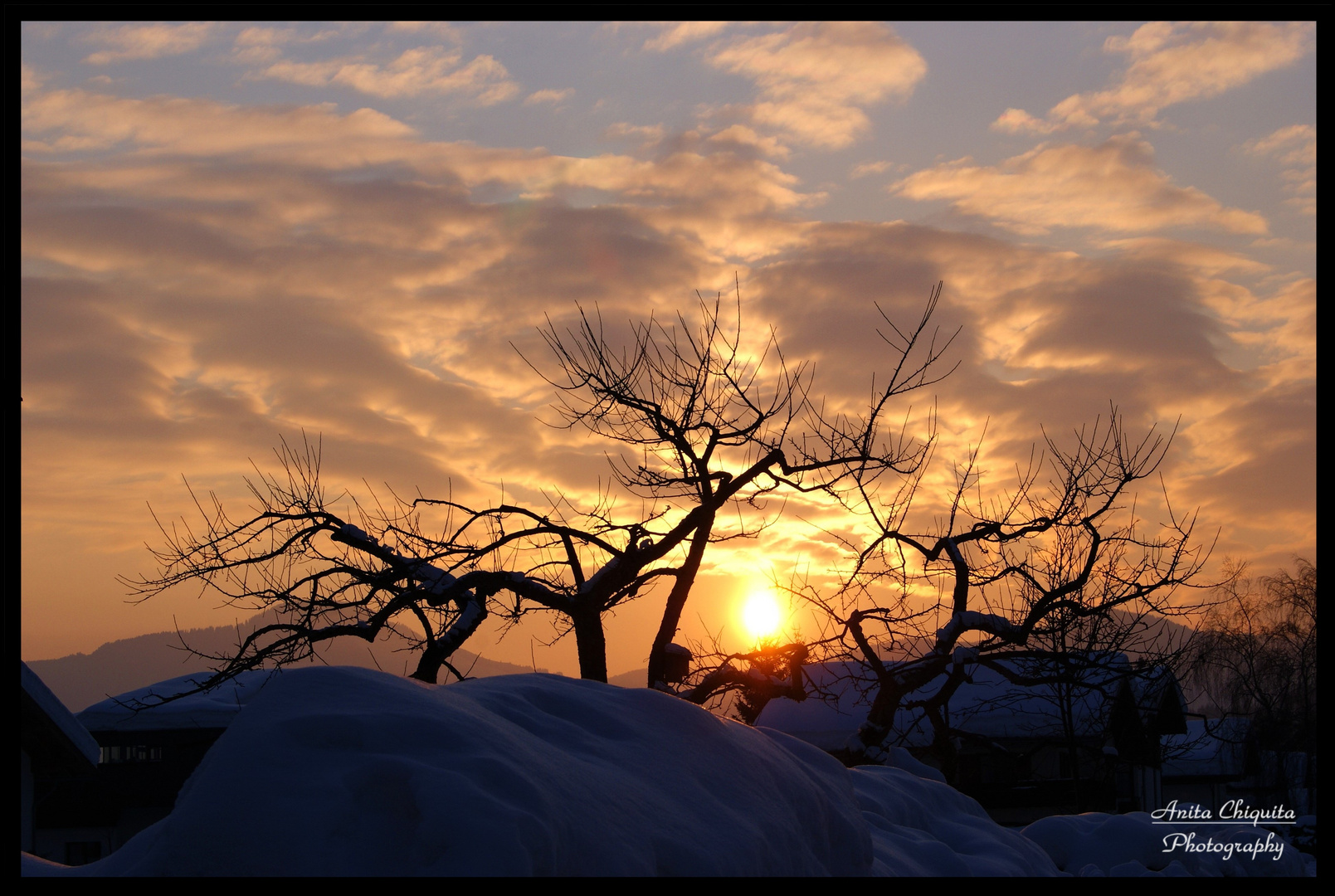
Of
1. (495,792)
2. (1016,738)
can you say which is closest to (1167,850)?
(495,792)

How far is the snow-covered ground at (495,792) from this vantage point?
309 centimetres

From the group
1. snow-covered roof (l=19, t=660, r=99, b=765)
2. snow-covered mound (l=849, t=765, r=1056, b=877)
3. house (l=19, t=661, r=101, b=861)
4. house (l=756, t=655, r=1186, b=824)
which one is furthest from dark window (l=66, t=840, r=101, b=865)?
snow-covered mound (l=849, t=765, r=1056, b=877)

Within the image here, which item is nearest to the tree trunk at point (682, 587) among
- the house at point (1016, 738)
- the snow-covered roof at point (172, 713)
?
the house at point (1016, 738)

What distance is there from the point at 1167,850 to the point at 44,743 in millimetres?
10598

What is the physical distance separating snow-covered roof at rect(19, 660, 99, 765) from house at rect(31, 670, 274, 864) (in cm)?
1734

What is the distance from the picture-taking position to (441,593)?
38.9 feet

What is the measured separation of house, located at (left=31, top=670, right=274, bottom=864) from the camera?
28.5 m

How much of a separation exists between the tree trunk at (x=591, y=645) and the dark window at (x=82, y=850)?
25027mm

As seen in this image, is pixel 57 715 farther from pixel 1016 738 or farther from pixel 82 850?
pixel 82 850

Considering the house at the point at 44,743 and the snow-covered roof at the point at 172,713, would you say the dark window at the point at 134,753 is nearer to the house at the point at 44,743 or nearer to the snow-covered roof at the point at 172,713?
the snow-covered roof at the point at 172,713

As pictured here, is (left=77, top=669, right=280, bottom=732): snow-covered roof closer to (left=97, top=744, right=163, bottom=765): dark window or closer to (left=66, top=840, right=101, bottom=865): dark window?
(left=97, top=744, right=163, bottom=765): dark window
